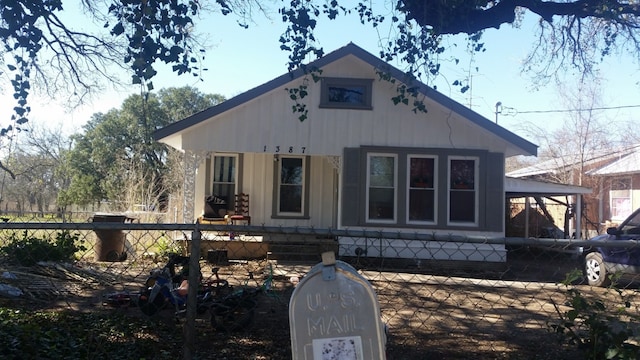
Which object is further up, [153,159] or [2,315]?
[153,159]

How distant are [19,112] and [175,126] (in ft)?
20.6

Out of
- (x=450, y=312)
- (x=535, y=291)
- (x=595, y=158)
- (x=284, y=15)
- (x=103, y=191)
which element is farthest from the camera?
(x=103, y=191)

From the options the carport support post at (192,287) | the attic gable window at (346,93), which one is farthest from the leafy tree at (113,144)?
the carport support post at (192,287)

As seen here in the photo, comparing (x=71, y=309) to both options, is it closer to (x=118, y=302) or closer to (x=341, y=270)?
(x=118, y=302)

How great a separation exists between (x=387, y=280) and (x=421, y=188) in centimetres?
418

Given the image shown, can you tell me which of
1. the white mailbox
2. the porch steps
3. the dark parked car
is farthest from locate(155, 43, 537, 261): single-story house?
the white mailbox

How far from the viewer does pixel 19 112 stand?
562cm

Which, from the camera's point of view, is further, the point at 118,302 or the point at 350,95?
the point at 350,95

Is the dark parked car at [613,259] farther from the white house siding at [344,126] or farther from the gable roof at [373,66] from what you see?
the white house siding at [344,126]

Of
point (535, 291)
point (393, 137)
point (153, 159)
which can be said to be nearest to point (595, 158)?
point (393, 137)

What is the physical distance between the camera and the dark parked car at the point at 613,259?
884 centimetres

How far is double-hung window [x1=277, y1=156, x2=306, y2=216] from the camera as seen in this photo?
13.9m

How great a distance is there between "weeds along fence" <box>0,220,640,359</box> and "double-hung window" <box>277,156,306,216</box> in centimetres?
160

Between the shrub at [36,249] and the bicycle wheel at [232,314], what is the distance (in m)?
4.32
